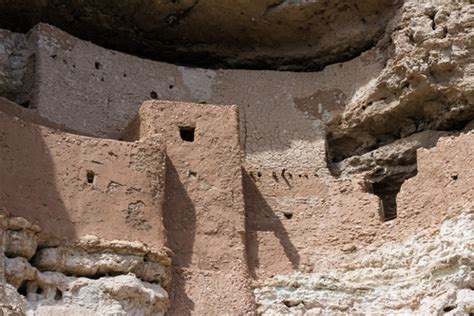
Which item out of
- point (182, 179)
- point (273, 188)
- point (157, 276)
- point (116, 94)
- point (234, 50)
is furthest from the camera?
point (234, 50)

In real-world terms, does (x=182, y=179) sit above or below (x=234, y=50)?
below

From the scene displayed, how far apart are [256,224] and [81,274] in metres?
2.80

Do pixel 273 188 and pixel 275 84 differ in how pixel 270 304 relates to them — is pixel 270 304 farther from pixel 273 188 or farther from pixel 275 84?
pixel 275 84

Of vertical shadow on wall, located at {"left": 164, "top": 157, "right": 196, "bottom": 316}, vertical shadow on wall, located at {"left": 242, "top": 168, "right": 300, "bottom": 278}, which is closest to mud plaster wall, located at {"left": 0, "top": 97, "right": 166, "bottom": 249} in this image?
vertical shadow on wall, located at {"left": 164, "top": 157, "right": 196, "bottom": 316}

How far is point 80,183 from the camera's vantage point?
13297 mm

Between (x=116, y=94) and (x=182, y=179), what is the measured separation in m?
2.54

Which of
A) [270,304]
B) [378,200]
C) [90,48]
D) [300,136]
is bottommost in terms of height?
[270,304]

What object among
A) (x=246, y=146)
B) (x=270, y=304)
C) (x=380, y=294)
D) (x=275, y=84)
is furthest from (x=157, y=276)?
(x=275, y=84)

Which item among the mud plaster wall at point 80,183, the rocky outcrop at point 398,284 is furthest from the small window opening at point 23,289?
the rocky outcrop at point 398,284

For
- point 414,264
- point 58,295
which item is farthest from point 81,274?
point 414,264

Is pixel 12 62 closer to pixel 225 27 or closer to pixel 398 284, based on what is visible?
pixel 225 27

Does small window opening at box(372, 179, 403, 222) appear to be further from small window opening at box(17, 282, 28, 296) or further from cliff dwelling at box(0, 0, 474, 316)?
small window opening at box(17, 282, 28, 296)

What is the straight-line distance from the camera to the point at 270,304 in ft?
44.3

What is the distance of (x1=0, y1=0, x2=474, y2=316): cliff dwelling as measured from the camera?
42.3ft
